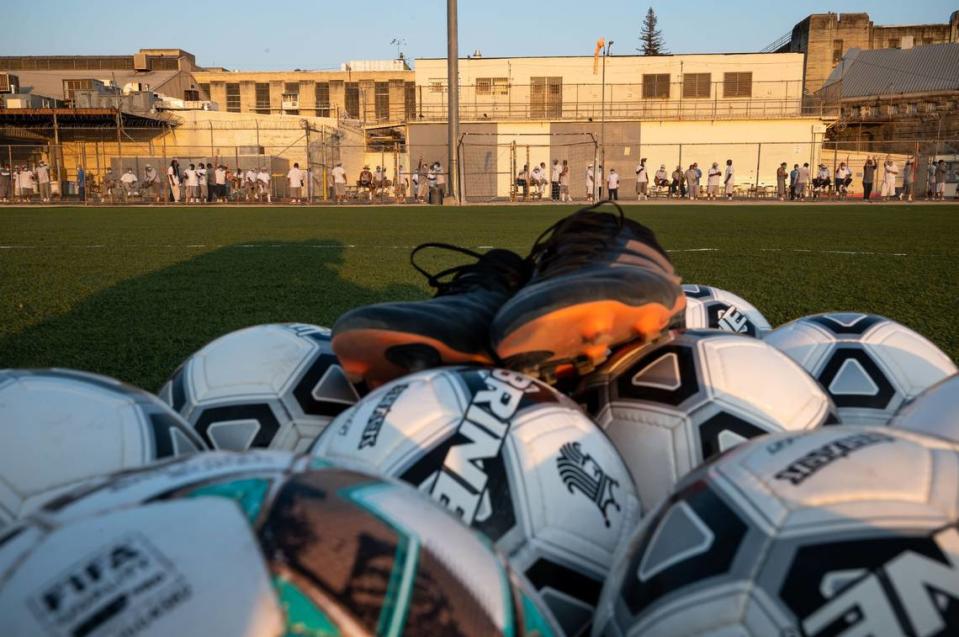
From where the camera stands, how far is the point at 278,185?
125 feet

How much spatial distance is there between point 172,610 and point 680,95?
145 feet

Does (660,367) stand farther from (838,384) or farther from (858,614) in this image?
(858,614)

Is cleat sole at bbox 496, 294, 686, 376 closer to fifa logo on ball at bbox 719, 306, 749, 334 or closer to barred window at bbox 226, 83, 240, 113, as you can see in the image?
fifa logo on ball at bbox 719, 306, 749, 334

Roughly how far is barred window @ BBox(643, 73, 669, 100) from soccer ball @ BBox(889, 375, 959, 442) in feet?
140

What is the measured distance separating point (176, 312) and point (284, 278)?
1775 millimetres

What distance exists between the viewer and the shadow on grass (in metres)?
3.87

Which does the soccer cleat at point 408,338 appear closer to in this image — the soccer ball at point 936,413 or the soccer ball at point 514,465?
the soccer ball at point 514,465

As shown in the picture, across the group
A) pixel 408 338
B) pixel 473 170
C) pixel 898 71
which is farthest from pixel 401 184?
pixel 898 71

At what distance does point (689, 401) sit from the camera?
1979 mm

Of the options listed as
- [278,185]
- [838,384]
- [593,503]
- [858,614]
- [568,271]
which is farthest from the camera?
[278,185]

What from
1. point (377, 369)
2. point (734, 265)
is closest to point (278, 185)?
point (734, 265)

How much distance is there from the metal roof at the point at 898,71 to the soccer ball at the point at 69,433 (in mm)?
56952

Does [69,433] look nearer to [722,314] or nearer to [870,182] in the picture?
[722,314]

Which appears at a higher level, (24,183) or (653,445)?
(24,183)
